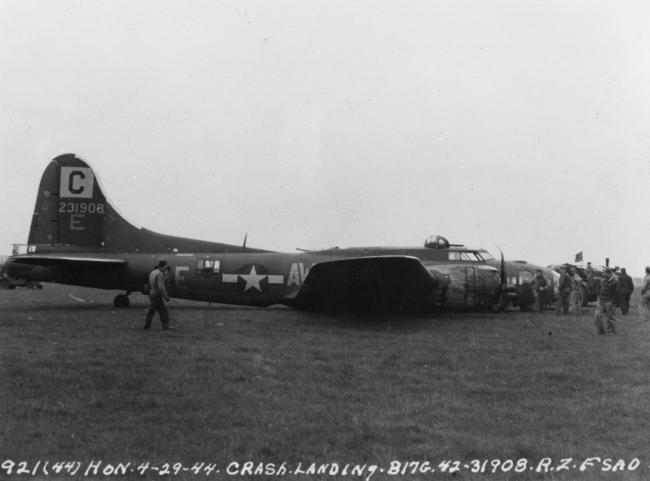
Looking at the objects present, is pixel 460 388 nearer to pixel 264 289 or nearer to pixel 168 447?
pixel 168 447

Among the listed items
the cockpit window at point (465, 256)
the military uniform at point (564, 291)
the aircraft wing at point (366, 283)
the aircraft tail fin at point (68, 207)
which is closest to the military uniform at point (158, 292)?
the aircraft wing at point (366, 283)

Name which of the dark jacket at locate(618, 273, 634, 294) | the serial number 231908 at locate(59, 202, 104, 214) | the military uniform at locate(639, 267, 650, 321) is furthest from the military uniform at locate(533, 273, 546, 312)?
the serial number 231908 at locate(59, 202, 104, 214)

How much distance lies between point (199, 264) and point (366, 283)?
517 centimetres

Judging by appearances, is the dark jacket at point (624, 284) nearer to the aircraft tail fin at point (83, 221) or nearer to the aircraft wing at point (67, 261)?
the aircraft tail fin at point (83, 221)

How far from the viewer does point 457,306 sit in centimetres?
1692

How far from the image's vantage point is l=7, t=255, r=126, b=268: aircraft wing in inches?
656

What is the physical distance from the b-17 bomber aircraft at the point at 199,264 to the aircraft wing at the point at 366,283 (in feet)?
0.11

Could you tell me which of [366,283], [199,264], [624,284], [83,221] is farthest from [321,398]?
[624,284]

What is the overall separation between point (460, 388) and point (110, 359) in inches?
Result: 210

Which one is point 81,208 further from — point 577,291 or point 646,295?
point 646,295

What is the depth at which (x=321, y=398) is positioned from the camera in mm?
7625

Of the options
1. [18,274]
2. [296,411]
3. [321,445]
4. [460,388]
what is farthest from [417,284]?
[18,274]

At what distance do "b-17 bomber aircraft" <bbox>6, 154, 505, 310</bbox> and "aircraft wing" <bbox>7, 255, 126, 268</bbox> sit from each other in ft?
0.09

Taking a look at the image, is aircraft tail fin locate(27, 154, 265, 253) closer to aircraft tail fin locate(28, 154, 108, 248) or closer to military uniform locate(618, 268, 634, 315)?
aircraft tail fin locate(28, 154, 108, 248)
